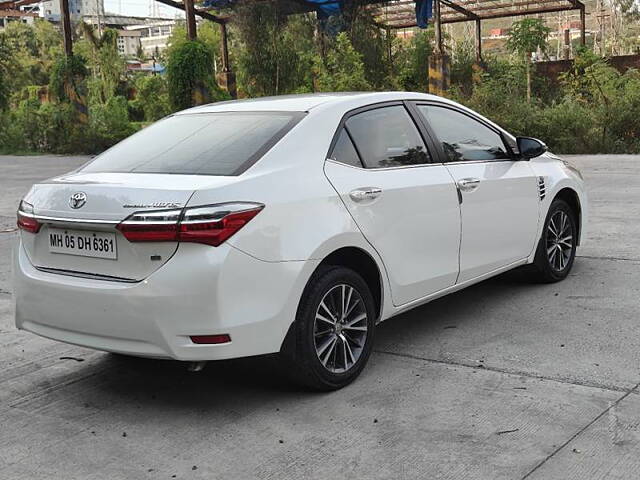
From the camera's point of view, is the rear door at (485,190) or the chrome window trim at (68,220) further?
the rear door at (485,190)

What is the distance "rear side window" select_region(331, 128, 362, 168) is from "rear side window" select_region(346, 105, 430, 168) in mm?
49

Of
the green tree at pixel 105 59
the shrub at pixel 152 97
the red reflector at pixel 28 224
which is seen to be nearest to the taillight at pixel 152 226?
the red reflector at pixel 28 224

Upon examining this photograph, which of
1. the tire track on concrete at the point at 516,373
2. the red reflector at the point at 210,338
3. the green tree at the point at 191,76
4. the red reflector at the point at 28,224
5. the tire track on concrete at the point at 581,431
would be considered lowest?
the tire track on concrete at the point at 581,431

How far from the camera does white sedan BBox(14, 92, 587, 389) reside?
3.85 metres

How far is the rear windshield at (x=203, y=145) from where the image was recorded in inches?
169

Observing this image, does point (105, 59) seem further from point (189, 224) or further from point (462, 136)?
point (189, 224)

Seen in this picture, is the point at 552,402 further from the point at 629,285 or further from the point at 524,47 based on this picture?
the point at 524,47

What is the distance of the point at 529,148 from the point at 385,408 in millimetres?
2676

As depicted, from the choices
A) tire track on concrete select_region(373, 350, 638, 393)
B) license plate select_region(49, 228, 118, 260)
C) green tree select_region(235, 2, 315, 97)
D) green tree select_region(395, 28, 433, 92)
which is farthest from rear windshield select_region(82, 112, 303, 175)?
green tree select_region(395, 28, 433, 92)

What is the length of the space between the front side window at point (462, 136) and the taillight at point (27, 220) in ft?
8.08

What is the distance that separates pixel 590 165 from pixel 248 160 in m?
12.7

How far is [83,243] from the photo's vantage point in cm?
411

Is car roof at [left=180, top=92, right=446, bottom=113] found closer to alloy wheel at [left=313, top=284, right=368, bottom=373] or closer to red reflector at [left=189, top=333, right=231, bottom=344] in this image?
alloy wheel at [left=313, top=284, right=368, bottom=373]

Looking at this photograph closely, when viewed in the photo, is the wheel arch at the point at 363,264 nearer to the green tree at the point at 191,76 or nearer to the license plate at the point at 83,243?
the license plate at the point at 83,243
